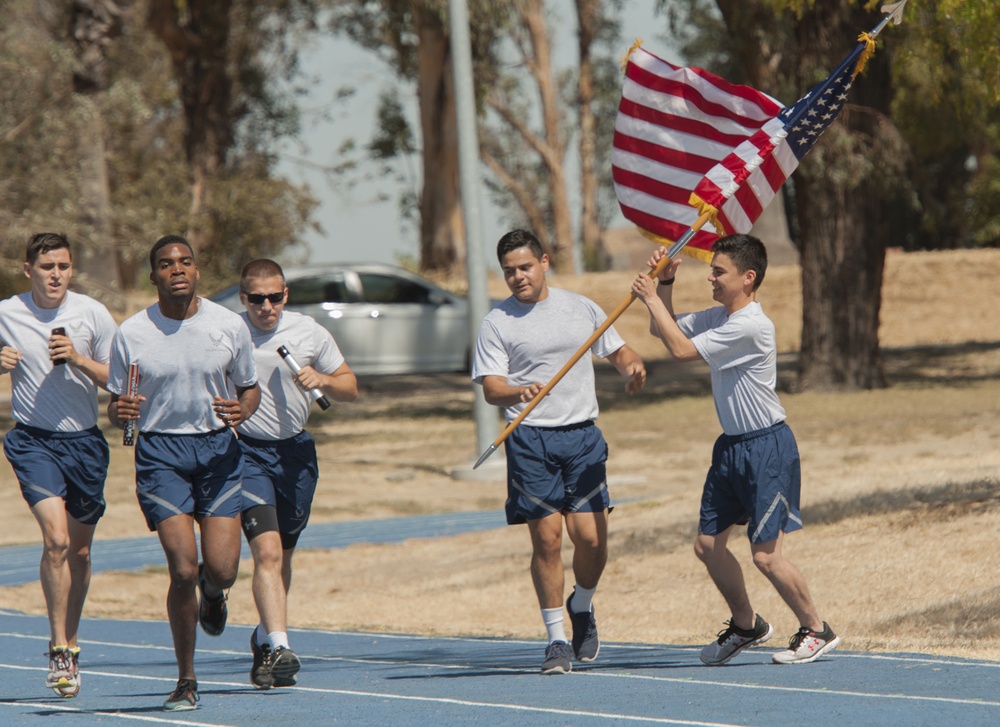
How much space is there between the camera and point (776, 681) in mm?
7582

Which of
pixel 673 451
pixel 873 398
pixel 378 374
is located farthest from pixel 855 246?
pixel 378 374

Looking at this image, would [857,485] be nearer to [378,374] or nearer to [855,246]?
[855,246]

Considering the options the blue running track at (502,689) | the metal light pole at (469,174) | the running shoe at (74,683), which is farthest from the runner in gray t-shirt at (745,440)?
the metal light pole at (469,174)

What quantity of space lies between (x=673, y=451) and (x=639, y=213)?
11084 millimetres

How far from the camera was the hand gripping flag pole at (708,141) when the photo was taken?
30.2 ft

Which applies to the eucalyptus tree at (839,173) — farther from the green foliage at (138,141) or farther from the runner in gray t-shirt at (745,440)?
the runner in gray t-shirt at (745,440)

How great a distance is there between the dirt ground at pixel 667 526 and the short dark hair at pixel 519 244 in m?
2.91

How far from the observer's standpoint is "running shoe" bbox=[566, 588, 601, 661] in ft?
27.9

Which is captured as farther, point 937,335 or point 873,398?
point 937,335

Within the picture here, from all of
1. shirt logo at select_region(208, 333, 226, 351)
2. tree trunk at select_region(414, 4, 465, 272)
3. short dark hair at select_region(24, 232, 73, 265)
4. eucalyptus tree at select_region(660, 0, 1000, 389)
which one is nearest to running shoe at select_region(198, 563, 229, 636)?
shirt logo at select_region(208, 333, 226, 351)

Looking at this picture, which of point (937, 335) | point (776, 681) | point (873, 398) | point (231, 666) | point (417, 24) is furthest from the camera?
point (937, 335)

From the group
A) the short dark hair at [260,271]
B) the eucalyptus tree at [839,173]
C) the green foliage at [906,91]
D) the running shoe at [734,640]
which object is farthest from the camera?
the eucalyptus tree at [839,173]

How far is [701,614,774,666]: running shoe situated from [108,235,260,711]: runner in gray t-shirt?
2.43m

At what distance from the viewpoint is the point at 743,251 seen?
789 cm
